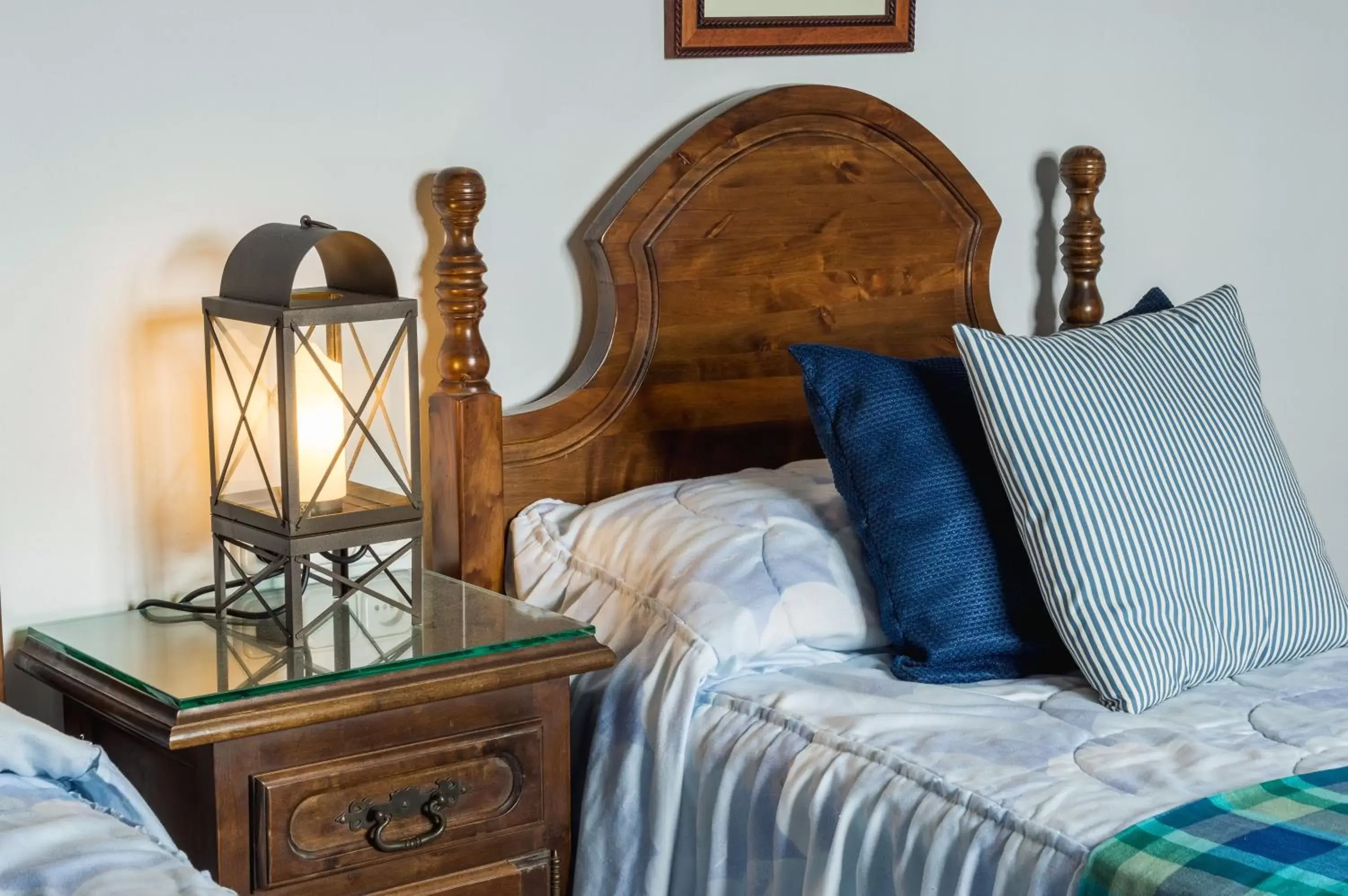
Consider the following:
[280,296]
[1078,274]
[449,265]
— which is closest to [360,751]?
[280,296]

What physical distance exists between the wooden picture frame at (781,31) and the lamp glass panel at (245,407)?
0.70 m

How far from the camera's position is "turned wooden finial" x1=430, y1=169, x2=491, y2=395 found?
1806 millimetres

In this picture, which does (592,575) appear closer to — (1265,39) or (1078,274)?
(1078,274)

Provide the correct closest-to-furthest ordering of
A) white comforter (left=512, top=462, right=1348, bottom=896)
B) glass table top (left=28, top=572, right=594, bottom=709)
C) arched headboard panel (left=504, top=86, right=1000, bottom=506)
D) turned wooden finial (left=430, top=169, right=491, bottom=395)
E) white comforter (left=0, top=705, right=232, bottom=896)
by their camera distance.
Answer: white comforter (left=0, top=705, right=232, bottom=896) → white comforter (left=512, top=462, right=1348, bottom=896) → glass table top (left=28, top=572, right=594, bottom=709) → turned wooden finial (left=430, top=169, right=491, bottom=395) → arched headboard panel (left=504, top=86, right=1000, bottom=506)

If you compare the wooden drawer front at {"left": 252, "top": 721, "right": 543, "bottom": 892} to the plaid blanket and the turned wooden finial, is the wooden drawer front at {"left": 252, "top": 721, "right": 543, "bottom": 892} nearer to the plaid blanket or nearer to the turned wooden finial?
the turned wooden finial

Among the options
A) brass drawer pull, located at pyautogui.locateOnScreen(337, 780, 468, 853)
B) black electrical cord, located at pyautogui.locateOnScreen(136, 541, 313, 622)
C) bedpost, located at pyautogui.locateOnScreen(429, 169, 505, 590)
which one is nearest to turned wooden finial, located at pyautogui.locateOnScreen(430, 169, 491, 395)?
bedpost, located at pyautogui.locateOnScreen(429, 169, 505, 590)

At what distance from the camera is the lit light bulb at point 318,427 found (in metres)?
1.61

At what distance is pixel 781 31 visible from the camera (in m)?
2.09

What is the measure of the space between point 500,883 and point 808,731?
1.15ft

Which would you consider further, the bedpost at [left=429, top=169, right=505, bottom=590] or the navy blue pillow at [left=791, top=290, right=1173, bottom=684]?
the bedpost at [left=429, top=169, right=505, bottom=590]

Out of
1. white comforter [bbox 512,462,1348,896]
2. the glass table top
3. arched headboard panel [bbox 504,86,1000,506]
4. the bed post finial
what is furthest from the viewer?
the bed post finial

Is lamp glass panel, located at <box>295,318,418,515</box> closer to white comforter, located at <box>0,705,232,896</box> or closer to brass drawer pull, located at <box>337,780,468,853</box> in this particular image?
brass drawer pull, located at <box>337,780,468,853</box>

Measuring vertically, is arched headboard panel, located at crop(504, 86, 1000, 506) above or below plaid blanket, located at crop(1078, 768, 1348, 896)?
above

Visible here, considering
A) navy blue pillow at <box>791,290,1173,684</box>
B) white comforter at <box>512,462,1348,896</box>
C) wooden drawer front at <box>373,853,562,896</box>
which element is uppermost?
navy blue pillow at <box>791,290,1173,684</box>
